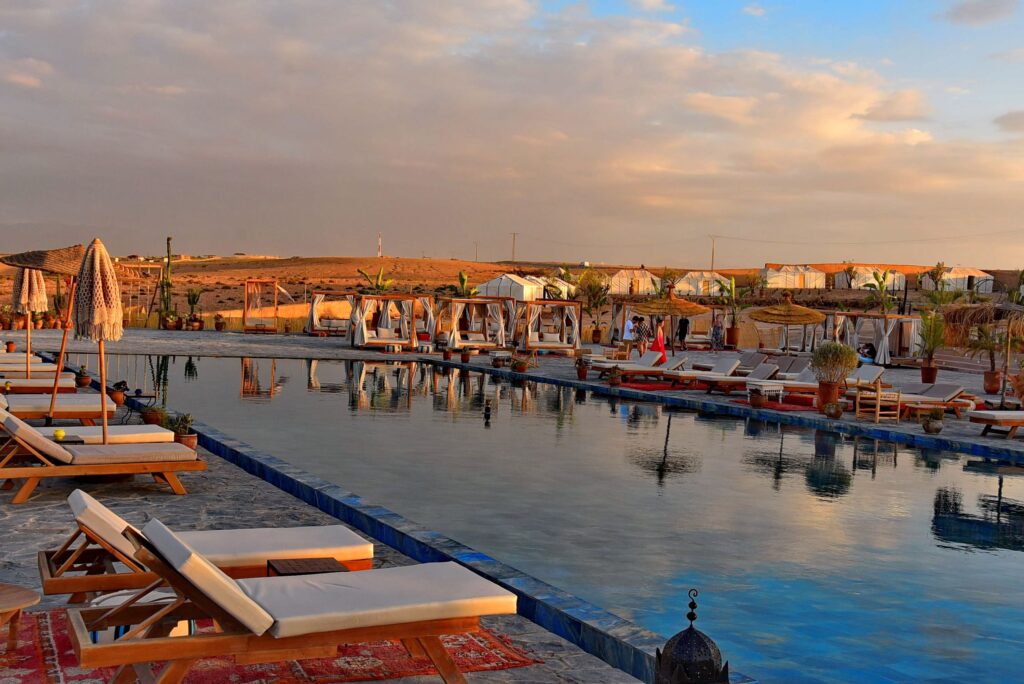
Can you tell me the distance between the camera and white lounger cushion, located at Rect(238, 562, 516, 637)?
3.73 metres

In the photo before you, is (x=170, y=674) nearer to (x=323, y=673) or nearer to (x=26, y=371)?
(x=323, y=673)

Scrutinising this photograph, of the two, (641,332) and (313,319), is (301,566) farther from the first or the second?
(313,319)

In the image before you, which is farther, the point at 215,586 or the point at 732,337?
the point at 732,337

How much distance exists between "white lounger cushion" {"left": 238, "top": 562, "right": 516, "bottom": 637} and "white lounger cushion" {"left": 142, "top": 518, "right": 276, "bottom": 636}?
0.07 metres

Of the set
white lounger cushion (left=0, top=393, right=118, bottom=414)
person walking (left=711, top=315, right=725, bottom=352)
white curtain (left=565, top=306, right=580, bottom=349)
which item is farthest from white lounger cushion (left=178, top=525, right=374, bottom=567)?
person walking (left=711, top=315, right=725, bottom=352)

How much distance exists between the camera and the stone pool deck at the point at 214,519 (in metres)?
4.49

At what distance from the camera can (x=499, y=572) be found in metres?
5.81

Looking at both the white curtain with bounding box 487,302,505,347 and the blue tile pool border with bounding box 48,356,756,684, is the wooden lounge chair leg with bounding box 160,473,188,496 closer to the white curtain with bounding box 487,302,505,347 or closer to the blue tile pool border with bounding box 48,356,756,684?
the blue tile pool border with bounding box 48,356,756,684

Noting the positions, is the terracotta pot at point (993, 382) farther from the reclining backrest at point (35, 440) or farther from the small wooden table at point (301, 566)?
the small wooden table at point (301, 566)

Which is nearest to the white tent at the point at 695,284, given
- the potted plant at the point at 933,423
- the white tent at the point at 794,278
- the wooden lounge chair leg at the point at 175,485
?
the white tent at the point at 794,278

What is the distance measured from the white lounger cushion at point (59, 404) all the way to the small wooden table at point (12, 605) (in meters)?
6.14

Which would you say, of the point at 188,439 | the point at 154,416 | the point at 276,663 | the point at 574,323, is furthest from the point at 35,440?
the point at 574,323

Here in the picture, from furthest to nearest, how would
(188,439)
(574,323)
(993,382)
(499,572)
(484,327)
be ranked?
(484,327), (574,323), (993,382), (188,439), (499,572)

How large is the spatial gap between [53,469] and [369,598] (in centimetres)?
449
